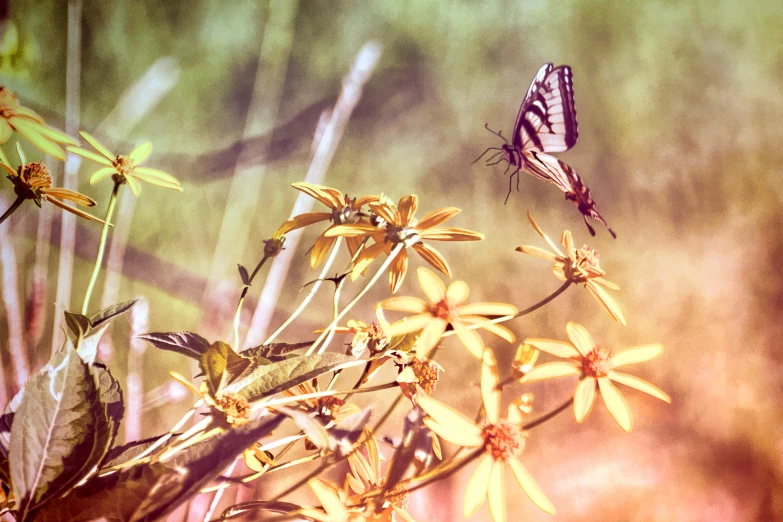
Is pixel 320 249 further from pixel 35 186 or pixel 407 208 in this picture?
pixel 35 186

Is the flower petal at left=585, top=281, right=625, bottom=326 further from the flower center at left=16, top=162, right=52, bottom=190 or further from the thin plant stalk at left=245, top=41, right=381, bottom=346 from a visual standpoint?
the flower center at left=16, top=162, right=52, bottom=190

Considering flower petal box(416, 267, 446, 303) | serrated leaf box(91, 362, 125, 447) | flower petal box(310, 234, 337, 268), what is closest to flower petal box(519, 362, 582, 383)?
flower petal box(416, 267, 446, 303)

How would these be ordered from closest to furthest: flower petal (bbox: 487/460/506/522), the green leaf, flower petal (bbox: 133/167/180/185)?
the green leaf, flower petal (bbox: 487/460/506/522), flower petal (bbox: 133/167/180/185)

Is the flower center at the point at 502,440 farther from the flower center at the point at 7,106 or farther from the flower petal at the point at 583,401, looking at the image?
the flower center at the point at 7,106

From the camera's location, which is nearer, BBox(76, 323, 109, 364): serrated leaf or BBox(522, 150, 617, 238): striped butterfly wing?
BBox(76, 323, 109, 364): serrated leaf

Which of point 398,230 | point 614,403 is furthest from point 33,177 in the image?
point 614,403

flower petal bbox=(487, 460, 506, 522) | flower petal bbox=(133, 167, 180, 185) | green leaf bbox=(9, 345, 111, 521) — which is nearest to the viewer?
green leaf bbox=(9, 345, 111, 521)

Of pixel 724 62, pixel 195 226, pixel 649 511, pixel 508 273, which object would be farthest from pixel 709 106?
pixel 195 226
